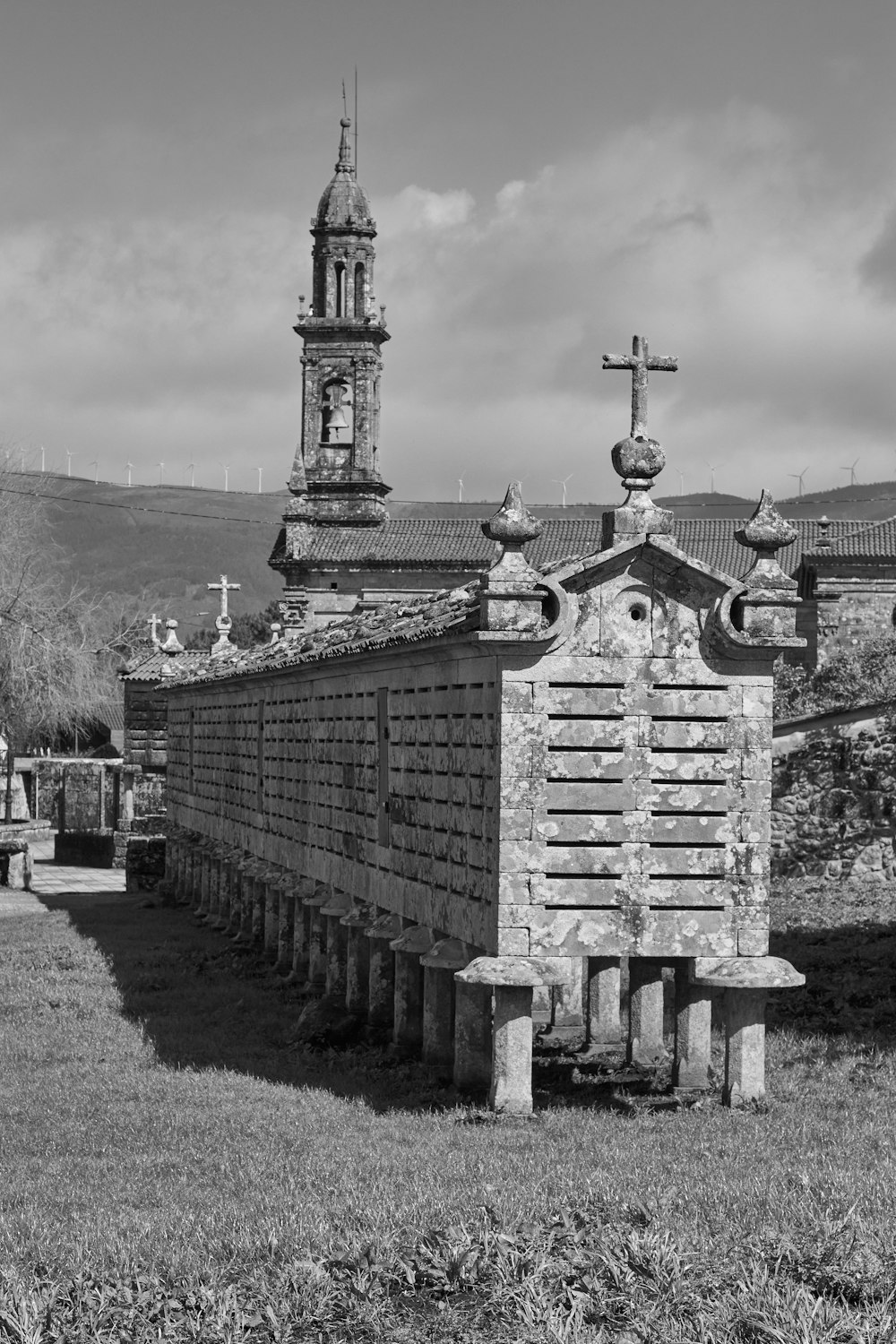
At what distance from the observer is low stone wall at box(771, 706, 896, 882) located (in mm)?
22547

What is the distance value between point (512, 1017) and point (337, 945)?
5221 mm

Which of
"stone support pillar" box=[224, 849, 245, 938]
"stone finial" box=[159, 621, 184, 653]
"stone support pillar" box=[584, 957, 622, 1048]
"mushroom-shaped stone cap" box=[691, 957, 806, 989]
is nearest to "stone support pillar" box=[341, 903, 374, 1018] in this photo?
"stone support pillar" box=[584, 957, 622, 1048]

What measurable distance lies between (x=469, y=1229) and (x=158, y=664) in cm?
2941

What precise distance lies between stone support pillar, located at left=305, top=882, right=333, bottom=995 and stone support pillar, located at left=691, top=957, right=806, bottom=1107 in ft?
20.4

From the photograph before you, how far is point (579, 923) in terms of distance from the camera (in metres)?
10.4

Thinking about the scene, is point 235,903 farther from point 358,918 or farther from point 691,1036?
point 691,1036

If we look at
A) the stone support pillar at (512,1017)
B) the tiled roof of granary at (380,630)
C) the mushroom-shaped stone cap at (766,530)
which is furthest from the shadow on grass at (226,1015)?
the mushroom-shaped stone cap at (766,530)

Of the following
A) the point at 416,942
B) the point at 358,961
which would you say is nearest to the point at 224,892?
the point at 358,961

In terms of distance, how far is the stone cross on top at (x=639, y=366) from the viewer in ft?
37.2

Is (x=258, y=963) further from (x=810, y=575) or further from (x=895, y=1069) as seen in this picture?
(x=810, y=575)

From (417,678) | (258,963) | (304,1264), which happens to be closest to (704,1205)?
(304,1264)

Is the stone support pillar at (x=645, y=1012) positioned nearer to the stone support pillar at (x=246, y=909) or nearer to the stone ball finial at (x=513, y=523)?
the stone ball finial at (x=513, y=523)

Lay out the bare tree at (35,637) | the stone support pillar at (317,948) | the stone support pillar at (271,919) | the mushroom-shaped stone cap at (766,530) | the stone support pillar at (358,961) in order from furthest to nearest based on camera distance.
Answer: the bare tree at (35,637) → the stone support pillar at (271,919) → the stone support pillar at (317,948) → the stone support pillar at (358,961) → the mushroom-shaped stone cap at (766,530)

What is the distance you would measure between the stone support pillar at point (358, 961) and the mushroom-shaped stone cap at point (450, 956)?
8.39 ft
